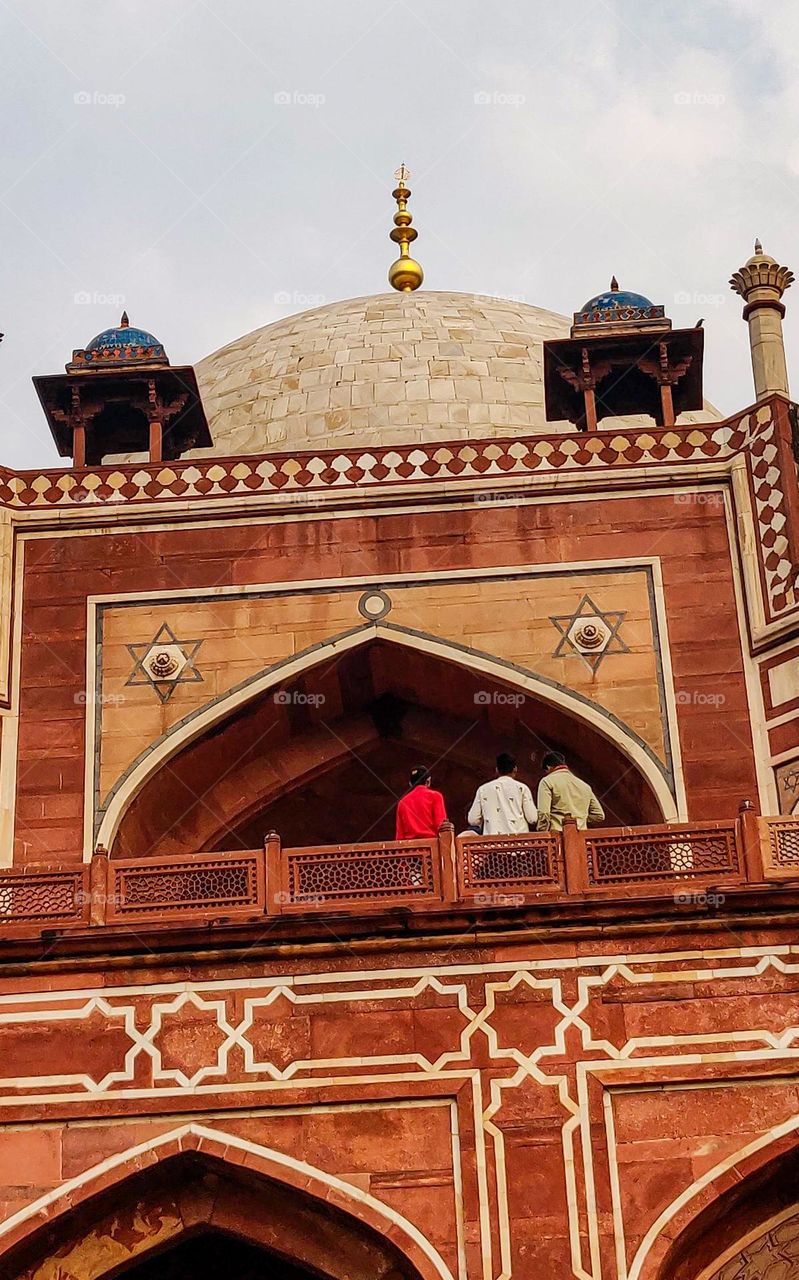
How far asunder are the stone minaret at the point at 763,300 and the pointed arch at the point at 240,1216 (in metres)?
6.99

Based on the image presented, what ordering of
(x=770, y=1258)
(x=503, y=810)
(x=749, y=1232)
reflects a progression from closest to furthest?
(x=749, y=1232), (x=770, y=1258), (x=503, y=810)

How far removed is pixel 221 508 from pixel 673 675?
10.5 feet

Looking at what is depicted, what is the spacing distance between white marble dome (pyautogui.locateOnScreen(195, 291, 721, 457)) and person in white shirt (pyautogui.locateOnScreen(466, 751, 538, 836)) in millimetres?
5974

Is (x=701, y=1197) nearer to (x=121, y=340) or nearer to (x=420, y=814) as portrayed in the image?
(x=420, y=814)

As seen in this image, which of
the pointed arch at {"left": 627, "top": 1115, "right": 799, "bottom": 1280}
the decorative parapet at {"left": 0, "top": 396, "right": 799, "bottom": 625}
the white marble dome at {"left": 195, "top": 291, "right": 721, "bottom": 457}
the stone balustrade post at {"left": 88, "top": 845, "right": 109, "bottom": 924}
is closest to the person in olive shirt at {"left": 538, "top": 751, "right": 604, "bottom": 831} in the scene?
the pointed arch at {"left": 627, "top": 1115, "right": 799, "bottom": 1280}

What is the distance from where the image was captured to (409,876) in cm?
1405

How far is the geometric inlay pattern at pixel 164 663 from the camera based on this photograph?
55.0 feet

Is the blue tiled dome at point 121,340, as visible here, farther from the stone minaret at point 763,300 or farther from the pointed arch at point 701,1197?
the pointed arch at point 701,1197

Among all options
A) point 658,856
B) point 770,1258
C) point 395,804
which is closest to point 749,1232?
point 770,1258

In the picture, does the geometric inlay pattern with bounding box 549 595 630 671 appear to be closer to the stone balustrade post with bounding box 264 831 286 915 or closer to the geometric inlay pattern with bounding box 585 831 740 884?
the geometric inlay pattern with bounding box 585 831 740 884

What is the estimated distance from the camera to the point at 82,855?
1606 cm

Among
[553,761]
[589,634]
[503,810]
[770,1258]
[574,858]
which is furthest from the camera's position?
[589,634]

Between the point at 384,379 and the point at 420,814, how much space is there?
7.06m

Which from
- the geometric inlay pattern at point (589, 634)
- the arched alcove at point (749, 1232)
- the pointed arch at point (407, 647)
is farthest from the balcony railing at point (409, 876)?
the geometric inlay pattern at point (589, 634)
